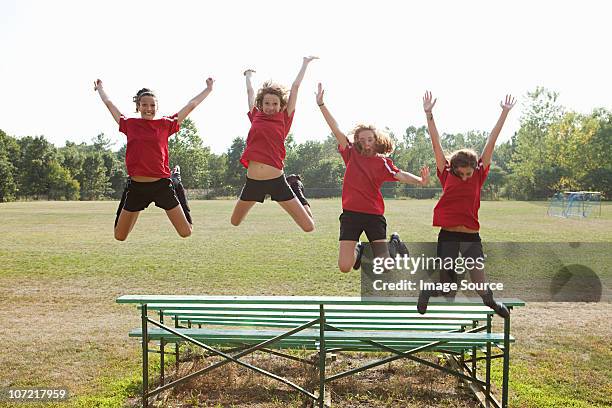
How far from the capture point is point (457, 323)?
9.08 metres

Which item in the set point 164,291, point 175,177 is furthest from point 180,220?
point 164,291

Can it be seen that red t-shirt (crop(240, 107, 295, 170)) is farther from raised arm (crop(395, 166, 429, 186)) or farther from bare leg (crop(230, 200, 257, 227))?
raised arm (crop(395, 166, 429, 186))

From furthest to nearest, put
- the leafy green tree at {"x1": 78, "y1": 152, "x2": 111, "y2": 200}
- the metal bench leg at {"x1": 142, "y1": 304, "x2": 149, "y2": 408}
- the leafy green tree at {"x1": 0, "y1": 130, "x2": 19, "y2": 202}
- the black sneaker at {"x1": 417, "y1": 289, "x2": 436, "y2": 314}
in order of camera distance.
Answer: the leafy green tree at {"x1": 0, "y1": 130, "x2": 19, "y2": 202} < the leafy green tree at {"x1": 78, "y1": 152, "x2": 111, "y2": 200} < the metal bench leg at {"x1": 142, "y1": 304, "x2": 149, "y2": 408} < the black sneaker at {"x1": 417, "y1": 289, "x2": 436, "y2": 314}

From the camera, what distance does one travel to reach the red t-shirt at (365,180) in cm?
550

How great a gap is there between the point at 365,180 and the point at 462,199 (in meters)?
0.89

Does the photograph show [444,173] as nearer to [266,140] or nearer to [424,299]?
[424,299]

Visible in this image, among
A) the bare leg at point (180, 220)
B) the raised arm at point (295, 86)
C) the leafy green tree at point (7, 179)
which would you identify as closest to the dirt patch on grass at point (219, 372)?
the bare leg at point (180, 220)

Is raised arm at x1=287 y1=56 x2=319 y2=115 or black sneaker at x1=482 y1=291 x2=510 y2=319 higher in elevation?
raised arm at x1=287 y1=56 x2=319 y2=115

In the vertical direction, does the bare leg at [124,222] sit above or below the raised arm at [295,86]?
below

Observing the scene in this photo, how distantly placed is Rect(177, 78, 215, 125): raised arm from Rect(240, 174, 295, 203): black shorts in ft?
2.79

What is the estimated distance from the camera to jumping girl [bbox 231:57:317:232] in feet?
17.8

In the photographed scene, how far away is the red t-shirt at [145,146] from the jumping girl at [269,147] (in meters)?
0.75

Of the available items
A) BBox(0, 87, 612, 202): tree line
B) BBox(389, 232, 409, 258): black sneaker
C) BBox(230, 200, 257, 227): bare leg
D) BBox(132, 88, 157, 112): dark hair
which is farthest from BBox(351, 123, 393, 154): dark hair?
BBox(0, 87, 612, 202): tree line

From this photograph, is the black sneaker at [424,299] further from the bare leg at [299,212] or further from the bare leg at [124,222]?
the bare leg at [124,222]
